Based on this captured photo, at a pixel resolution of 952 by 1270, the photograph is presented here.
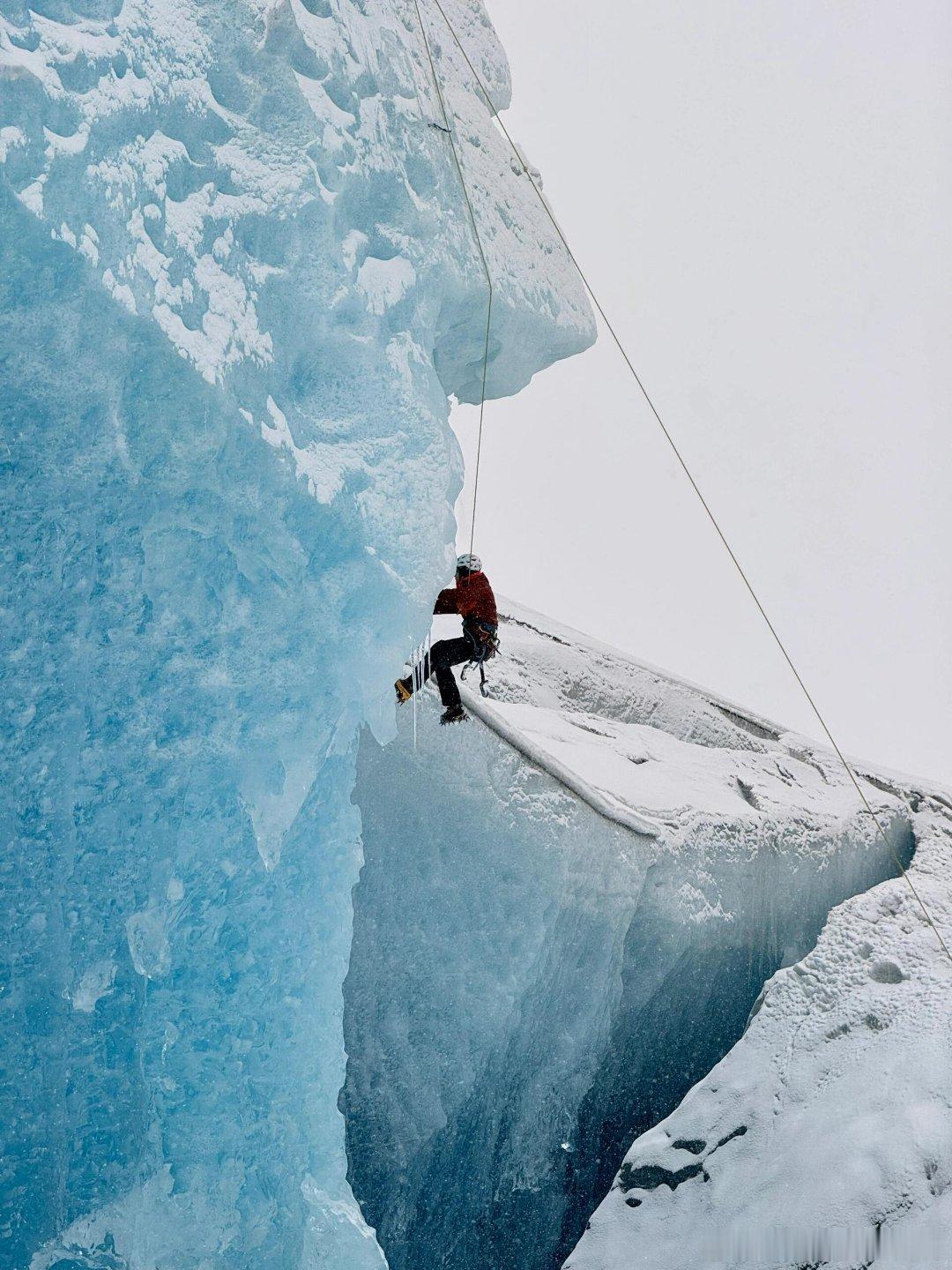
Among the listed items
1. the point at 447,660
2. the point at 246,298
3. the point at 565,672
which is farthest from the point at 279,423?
the point at 565,672

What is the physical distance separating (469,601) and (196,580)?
4.77 ft

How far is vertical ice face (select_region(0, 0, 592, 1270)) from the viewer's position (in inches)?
129

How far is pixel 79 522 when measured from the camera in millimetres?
3375

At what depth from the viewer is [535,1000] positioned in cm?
498

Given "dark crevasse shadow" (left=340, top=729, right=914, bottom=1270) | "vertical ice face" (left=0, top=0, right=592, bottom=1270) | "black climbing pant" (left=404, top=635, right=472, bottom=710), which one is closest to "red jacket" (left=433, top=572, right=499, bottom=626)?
"black climbing pant" (left=404, top=635, right=472, bottom=710)

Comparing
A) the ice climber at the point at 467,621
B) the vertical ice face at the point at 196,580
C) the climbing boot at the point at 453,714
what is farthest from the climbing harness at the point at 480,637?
the vertical ice face at the point at 196,580

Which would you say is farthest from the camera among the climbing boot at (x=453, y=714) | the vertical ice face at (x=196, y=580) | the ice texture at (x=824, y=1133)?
the climbing boot at (x=453, y=714)

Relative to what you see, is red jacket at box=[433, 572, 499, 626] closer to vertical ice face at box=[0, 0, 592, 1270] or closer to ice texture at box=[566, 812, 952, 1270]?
vertical ice face at box=[0, 0, 592, 1270]

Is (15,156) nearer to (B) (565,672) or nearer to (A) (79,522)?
(A) (79,522)

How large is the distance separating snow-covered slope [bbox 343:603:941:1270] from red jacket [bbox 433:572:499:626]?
434 mm

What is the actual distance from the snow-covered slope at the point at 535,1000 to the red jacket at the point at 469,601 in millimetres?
434

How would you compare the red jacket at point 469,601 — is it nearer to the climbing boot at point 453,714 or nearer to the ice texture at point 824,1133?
the climbing boot at point 453,714

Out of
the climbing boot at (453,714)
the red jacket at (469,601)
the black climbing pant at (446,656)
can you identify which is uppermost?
the red jacket at (469,601)

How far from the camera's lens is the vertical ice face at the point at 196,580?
10.7ft
